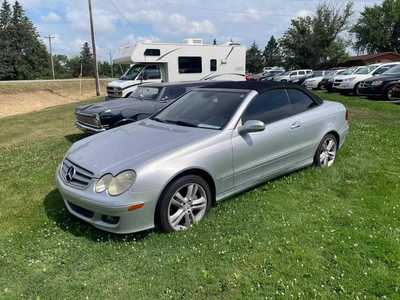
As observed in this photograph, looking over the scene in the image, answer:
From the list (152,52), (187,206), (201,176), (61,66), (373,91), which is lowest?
(187,206)

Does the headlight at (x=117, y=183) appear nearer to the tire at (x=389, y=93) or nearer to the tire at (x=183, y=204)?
the tire at (x=183, y=204)

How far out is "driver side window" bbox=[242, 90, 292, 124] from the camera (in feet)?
14.5

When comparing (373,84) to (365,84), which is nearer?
(373,84)

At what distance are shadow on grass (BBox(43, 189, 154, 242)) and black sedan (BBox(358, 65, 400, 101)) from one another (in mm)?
13656

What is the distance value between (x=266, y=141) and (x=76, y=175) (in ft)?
7.34

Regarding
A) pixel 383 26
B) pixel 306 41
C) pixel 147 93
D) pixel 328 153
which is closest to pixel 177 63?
pixel 147 93

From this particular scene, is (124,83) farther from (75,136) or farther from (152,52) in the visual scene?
(75,136)

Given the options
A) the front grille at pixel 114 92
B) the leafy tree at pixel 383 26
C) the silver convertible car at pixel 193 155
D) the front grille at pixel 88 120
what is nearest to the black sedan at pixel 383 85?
the front grille at pixel 114 92

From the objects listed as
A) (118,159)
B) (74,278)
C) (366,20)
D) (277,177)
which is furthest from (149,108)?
(366,20)

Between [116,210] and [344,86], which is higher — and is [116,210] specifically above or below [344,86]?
below

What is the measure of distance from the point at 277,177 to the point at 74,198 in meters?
2.70

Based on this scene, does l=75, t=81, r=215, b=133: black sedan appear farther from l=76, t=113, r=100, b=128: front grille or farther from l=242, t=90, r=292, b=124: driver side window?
l=242, t=90, r=292, b=124: driver side window

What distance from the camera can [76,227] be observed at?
13.0 feet

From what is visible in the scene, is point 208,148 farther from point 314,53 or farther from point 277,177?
point 314,53
